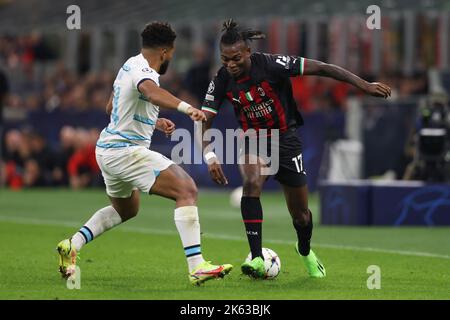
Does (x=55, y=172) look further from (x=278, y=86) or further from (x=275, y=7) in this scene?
(x=278, y=86)

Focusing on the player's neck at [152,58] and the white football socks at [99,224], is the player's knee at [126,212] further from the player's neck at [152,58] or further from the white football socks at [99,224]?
the player's neck at [152,58]

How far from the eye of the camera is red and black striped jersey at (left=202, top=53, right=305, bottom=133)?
1043cm

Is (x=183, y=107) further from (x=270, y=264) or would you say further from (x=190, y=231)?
(x=270, y=264)

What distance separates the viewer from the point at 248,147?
10.6 m

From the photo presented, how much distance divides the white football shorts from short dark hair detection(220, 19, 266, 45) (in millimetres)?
1175

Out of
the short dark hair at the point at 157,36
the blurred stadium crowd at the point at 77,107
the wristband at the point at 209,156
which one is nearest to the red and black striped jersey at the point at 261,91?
the wristband at the point at 209,156

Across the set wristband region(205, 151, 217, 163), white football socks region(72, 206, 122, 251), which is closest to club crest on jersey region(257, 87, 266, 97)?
wristband region(205, 151, 217, 163)

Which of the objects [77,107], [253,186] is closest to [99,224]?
[253,186]

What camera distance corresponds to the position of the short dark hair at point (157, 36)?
33.0 ft

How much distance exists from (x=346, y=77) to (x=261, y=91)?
0.78 metres

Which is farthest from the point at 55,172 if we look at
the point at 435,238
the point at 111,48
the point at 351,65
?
the point at 435,238

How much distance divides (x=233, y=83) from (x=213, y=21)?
14.7 m

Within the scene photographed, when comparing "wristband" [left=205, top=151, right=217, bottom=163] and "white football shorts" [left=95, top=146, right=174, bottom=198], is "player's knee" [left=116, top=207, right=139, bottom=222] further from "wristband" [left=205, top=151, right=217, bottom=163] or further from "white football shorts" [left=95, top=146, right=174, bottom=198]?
"wristband" [left=205, top=151, right=217, bottom=163]

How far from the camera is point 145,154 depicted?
9.93 m
